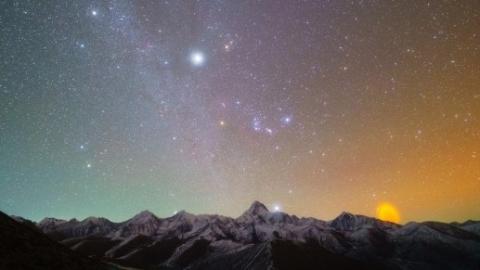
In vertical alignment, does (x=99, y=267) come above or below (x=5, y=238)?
below

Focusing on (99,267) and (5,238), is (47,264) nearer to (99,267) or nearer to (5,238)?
(5,238)

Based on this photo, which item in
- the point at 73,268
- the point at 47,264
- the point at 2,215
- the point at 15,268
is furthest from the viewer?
the point at 2,215

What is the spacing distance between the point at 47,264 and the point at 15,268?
5680mm

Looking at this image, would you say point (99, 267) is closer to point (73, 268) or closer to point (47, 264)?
point (73, 268)

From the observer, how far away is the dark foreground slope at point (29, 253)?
37487 mm

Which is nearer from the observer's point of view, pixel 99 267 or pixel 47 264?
pixel 47 264

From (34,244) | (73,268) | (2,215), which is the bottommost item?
(73,268)

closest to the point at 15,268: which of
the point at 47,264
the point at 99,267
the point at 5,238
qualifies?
the point at 47,264

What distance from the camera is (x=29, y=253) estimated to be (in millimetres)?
41125

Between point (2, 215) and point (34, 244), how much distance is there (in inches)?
413

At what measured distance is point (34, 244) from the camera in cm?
4497

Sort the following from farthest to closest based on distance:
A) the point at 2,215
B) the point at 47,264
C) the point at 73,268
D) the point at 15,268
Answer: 1. the point at 2,215
2. the point at 73,268
3. the point at 47,264
4. the point at 15,268

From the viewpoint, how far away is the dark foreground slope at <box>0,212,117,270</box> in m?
37.5

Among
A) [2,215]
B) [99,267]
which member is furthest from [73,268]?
[2,215]
